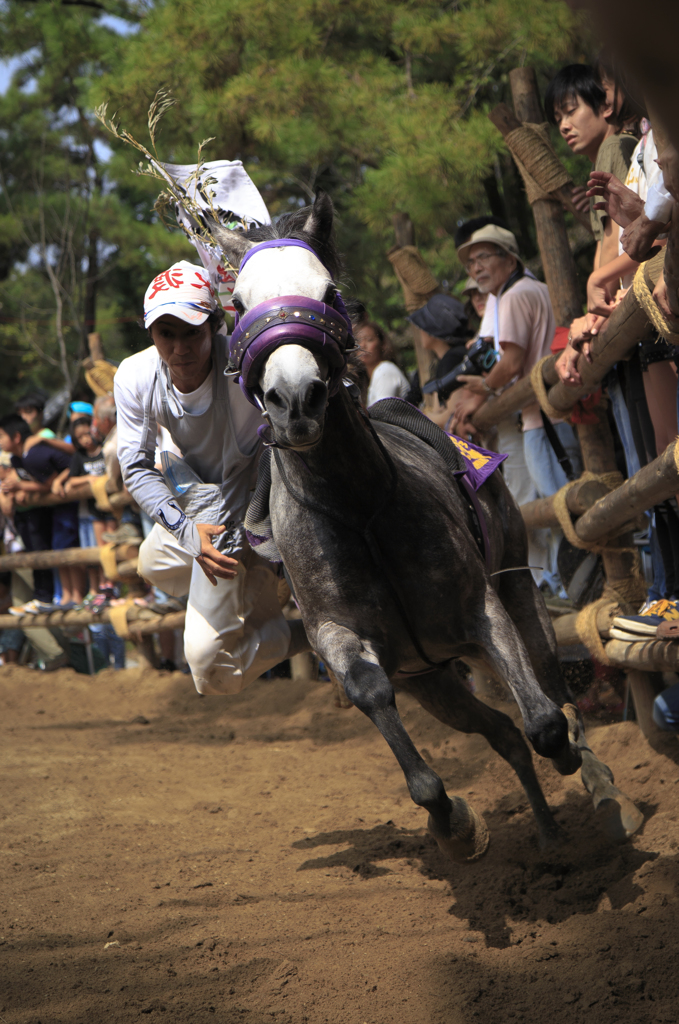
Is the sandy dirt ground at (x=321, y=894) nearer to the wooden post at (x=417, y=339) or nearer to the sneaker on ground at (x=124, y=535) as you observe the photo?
the sneaker on ground at (x=124, y=535)

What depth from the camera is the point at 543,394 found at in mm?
4426

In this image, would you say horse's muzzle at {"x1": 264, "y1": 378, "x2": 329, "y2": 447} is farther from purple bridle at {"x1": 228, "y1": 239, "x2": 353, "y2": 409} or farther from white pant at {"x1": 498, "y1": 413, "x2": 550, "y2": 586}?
white pant at {"x1": 498, "y1": 413, "x2": 550, "y2": 586}

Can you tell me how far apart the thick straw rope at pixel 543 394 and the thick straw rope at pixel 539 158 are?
3.14ft

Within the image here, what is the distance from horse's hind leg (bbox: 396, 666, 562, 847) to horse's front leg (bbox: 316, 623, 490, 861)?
2.05 ft

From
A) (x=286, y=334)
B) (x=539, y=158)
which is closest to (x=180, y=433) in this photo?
(x=286, y=334)

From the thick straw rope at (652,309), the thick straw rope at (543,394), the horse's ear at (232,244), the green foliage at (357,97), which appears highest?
the green foliage at (357,97)

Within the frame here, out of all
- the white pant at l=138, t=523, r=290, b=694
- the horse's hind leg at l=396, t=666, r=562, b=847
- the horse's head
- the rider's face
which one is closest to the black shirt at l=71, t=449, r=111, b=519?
the white pant at l=138, t=523, r=290, b=694

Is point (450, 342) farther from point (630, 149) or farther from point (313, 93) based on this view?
point (313, 93)

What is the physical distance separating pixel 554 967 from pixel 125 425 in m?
2.72

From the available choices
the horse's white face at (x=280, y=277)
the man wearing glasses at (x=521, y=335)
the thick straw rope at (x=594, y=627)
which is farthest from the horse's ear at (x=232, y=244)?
the man wearing glasses at (x=521, y=335)

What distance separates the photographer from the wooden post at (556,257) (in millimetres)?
4473

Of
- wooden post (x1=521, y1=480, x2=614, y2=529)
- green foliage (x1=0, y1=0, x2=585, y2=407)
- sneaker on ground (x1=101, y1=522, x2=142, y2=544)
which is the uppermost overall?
green foliage (x1=0, y1=0, x2=585, y2=407)

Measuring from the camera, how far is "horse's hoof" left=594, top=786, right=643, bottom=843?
10.1ft

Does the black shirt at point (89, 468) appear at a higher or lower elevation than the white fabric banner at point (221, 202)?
lower
